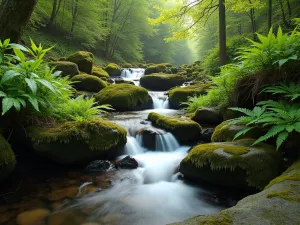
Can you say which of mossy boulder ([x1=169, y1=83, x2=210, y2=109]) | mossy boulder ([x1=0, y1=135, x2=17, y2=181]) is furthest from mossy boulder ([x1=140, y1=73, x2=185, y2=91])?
mossy boulder ([x1=0, y1=135, x2=17, y2=181])

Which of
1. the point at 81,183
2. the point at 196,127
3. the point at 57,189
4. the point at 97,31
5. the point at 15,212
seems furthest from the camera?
the point at 97,31

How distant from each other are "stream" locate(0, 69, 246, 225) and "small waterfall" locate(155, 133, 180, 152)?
2.50 feet

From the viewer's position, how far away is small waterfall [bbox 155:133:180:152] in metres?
5.61

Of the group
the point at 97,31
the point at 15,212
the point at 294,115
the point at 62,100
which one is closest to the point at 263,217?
the point at 294,115

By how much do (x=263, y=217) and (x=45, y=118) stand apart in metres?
4.15

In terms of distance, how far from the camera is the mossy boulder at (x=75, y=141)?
4.05m

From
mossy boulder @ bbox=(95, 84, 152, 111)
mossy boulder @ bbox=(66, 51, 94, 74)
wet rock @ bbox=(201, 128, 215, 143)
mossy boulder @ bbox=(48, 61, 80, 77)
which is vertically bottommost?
wet rock @ bbox=(201, 128, 215, 143)

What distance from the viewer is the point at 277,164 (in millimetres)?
3314

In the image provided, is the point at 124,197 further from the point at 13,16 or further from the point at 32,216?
the point at 13,16

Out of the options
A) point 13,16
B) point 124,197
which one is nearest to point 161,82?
point 13,16

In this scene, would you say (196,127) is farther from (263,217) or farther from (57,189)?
(263,217)

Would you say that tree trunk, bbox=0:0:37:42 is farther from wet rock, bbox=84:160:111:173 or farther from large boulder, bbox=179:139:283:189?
large boulder, bbox=179:139:283:189

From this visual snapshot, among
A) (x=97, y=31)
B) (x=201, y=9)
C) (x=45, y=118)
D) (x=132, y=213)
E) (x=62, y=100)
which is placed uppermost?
(x=97, y=31)

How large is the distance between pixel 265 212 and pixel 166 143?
4001mm
